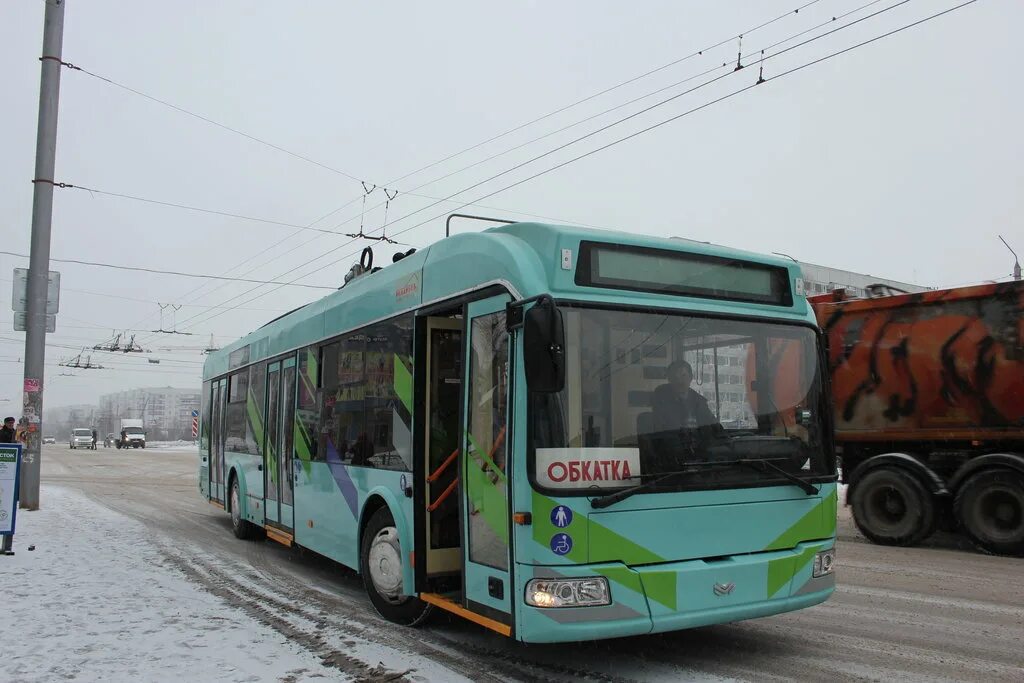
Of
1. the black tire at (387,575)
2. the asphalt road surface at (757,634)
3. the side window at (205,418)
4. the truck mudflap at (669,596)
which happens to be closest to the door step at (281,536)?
the asphalt road surface at (757,634)

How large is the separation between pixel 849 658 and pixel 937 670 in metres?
0.50

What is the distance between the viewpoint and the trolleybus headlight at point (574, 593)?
171 inches

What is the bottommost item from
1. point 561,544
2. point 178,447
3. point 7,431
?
point 178,447

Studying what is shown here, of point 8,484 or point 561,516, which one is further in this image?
point 8,484

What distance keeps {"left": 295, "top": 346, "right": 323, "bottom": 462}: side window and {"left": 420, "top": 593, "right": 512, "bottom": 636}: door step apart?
263cm

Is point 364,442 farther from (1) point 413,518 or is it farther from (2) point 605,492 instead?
(2) point 605,492

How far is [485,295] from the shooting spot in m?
5.15

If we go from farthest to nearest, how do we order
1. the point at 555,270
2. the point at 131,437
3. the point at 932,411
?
the point at 131,437 → the point at 932,411 → the point at 555,270

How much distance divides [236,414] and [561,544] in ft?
27.8

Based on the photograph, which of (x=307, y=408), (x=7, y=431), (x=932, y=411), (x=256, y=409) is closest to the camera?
(x=307, y=408)

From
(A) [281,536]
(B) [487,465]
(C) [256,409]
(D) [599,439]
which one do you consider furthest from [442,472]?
(C) [256,409]

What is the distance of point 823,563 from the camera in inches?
204

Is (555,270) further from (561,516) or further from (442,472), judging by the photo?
(442,472)

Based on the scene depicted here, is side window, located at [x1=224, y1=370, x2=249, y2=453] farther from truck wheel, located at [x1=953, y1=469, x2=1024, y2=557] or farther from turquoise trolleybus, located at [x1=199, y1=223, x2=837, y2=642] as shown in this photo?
truck wheel, located at [x1=953, y1=469, x2=1024, y2=557]
